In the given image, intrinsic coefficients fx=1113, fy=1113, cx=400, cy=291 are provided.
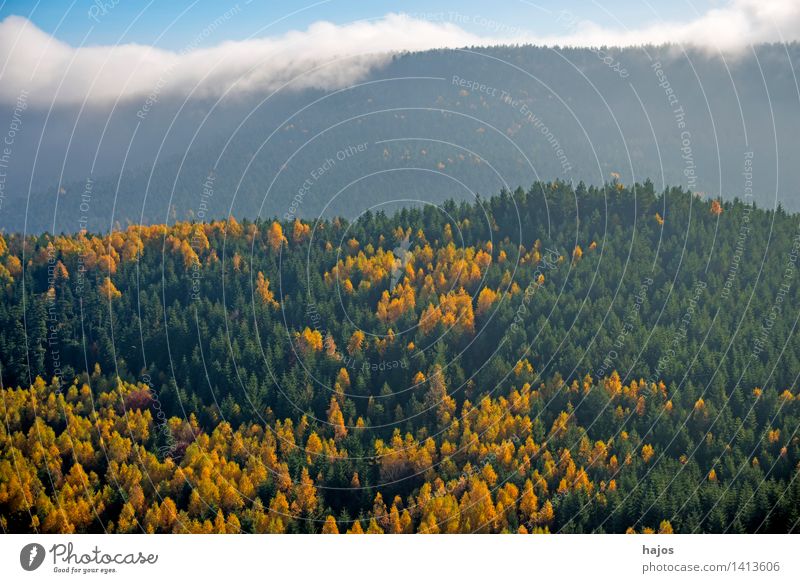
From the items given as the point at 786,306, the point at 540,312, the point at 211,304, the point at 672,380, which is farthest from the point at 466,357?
the point at 786,306

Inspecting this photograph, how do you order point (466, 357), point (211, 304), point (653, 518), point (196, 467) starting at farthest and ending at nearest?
point (211, 304) → point (466, 357) → point (196, 467) → point (653, 518)

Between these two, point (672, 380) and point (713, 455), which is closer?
point (713, 455)

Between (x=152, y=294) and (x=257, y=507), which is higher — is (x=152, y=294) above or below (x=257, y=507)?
above

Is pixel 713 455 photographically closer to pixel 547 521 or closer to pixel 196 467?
pixel 547 521

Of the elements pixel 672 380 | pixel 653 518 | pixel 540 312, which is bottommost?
pixel 653 518

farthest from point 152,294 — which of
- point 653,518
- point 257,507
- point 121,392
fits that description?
point 653,518

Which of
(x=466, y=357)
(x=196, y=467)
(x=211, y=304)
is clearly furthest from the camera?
(x=211, y=304)
